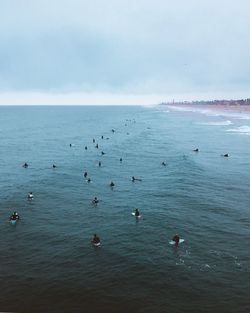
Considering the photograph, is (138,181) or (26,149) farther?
(26,149)

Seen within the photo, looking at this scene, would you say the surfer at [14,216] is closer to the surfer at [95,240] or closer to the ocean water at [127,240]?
the ocean water at [127,240]

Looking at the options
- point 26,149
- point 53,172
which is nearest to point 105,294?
point 53,172

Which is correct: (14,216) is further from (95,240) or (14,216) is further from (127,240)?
(127,240)

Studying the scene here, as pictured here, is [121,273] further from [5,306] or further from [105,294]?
[5,306]

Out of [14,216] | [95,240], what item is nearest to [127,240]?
[95,240]

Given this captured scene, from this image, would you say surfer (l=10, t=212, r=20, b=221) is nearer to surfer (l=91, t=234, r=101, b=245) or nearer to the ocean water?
the ocean water

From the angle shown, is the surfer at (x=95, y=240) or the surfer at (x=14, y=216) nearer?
the surfer at (x=95, y=240)

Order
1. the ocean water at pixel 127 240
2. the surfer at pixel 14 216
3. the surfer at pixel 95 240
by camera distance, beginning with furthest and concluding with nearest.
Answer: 1. the surfer at pixel 14 216
2. the surfer at pixel 95 240
3. the ocean water at pixel 127 240

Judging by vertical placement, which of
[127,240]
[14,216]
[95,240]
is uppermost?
[14,216]

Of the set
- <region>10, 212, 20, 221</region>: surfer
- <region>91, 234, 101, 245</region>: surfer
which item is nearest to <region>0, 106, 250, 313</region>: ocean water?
<region>91, 234, 101, 245</region>: surfer

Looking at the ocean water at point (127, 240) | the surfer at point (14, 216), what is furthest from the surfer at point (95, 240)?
the surfer at point (14, 216)

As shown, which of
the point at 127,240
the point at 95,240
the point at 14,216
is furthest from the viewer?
the point at 14,216
